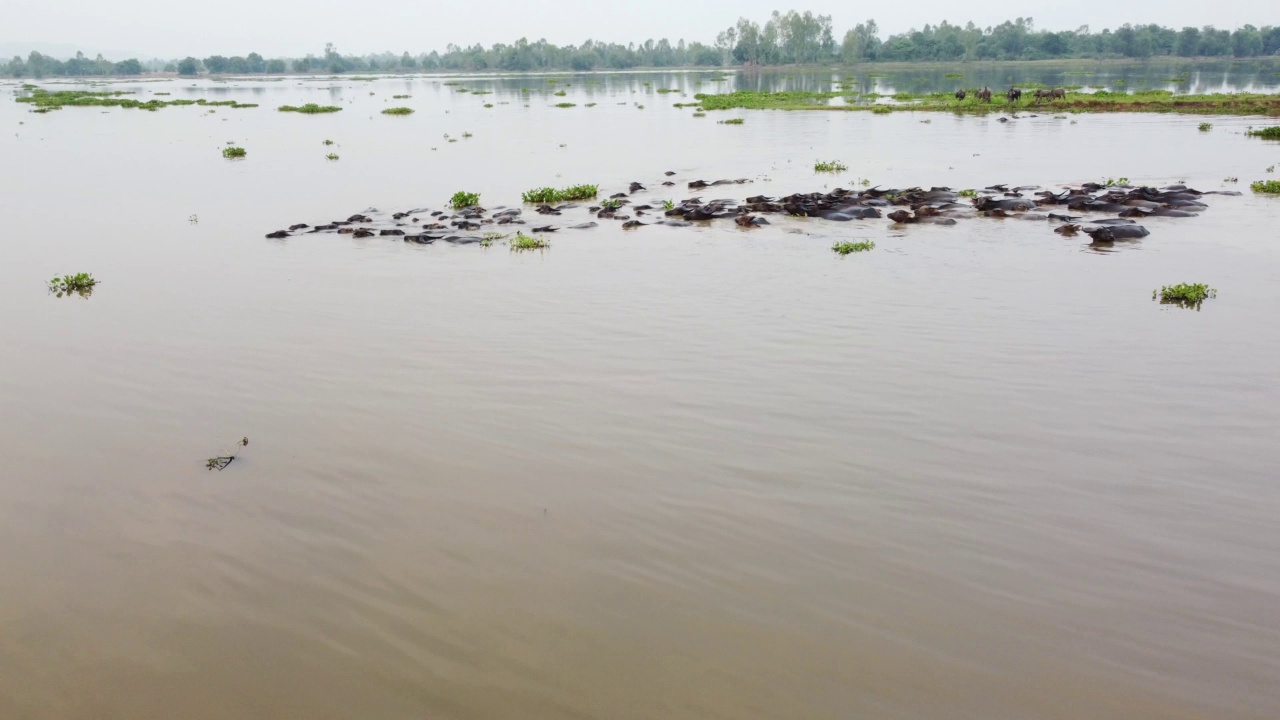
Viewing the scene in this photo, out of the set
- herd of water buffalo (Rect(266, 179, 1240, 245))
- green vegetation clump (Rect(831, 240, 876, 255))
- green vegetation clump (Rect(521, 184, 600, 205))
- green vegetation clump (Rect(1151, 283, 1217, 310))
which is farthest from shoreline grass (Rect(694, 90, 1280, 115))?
green vegetation clump (Rect(1151, 283, 1217, 310))

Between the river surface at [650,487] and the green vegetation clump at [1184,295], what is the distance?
0.37 m

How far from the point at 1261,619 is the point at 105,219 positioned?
23.2 m

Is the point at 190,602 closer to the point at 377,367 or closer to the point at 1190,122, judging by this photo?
the point at 377,367

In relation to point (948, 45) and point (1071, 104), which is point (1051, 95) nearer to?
point (1071, 104)

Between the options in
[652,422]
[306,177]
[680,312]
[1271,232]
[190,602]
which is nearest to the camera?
[190,602]

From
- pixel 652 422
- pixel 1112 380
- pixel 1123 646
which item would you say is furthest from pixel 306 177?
pixel 1123 646

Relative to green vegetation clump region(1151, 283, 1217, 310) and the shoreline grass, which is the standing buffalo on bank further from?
green vegetation clump region(1151, 283, 1217, 310)

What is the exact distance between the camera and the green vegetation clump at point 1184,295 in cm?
1129

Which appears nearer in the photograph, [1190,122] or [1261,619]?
[1261,619]

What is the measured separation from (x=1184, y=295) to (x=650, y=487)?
9.25 meters

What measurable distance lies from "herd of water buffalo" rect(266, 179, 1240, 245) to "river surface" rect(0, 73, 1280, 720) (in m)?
2.72

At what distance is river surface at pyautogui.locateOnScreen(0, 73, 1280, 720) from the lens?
182 inches

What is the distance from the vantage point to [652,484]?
664cm

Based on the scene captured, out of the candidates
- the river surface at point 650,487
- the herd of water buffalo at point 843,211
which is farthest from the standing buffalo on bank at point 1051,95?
the river surface at point 650,487
